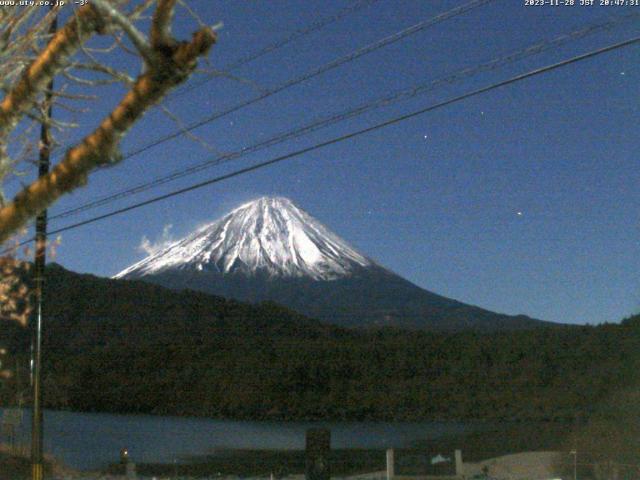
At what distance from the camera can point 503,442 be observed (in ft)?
148

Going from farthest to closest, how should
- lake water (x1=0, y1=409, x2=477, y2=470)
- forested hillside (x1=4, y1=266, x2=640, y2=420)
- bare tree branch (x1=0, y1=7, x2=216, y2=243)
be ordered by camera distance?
forested hillside (x1=4, y1=266, x2=640, y2=420), lake water (x1=0, y1=409, x2=477, y2=470), bare tree branch (x1=0, y1=7, x2=216, y2=243)

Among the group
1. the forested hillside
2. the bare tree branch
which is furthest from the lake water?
the bare tree branch

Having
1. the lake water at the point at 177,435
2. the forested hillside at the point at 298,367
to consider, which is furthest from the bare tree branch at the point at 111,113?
the forested hillside at the point at 298,367

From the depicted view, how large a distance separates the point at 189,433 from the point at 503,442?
19617 millimetres

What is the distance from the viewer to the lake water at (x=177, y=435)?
1547 inches

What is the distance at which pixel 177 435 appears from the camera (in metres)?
51.0

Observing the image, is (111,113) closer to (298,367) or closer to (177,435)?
(177,435)

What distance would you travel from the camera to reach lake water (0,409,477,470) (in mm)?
39281

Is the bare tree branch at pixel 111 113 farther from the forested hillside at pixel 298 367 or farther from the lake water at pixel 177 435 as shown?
the forested hillside at pixel 298 367

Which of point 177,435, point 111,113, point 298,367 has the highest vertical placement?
point 111,113

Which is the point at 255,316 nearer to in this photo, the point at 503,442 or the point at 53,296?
the point at 53,296

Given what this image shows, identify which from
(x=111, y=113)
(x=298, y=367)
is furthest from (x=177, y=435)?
(x=111, y=113)

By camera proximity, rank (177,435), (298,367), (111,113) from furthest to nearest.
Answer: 1. (298,367)
2. (177,435)
3. (111,113)

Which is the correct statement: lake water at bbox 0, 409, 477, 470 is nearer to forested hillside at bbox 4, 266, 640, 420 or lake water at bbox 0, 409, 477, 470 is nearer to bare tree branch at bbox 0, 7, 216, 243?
forested hillside at bbox 4, 266, 640, 420
